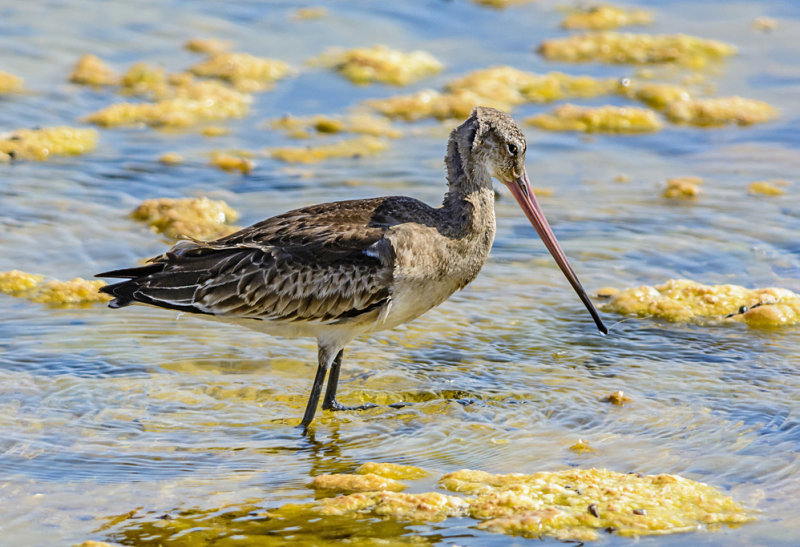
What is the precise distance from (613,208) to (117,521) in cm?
575

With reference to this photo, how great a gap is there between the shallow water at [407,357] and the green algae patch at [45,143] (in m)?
0.18

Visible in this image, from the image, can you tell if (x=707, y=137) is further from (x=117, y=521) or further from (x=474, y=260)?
(x=117, y=521)

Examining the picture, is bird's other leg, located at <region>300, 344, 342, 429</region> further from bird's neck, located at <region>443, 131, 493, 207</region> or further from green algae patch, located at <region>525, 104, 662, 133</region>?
green algae patch, located at <region>525, 104, 662, 133</region>

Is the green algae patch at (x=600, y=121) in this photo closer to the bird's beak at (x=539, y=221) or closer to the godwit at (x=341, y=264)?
the bird's beak at (x=539, y=221)

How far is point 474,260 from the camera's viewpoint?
6.25m

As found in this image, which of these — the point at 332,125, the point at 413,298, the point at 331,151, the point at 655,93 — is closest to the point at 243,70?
the point at 332,125

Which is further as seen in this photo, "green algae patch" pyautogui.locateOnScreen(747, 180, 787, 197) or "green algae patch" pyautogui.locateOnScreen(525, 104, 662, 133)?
"green algae patch" pyautogui.locateOnScreen(525, 104, 662, 133)

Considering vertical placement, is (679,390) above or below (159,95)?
below

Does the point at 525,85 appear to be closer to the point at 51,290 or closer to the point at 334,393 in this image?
the point at 51,290

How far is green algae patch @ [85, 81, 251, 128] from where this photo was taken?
11336 mm

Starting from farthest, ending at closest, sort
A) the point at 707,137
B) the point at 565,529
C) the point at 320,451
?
the point at 707,137 < the point at 320,451 < the point at 565,529

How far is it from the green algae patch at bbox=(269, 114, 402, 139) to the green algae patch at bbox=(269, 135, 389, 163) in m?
0.28

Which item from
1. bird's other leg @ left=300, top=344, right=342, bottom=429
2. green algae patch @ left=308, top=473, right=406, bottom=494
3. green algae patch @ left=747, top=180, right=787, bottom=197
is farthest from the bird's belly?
green algae patch @ left=747, top=180, right=787, bottom=197

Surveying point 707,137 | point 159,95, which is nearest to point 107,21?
point 159,95
